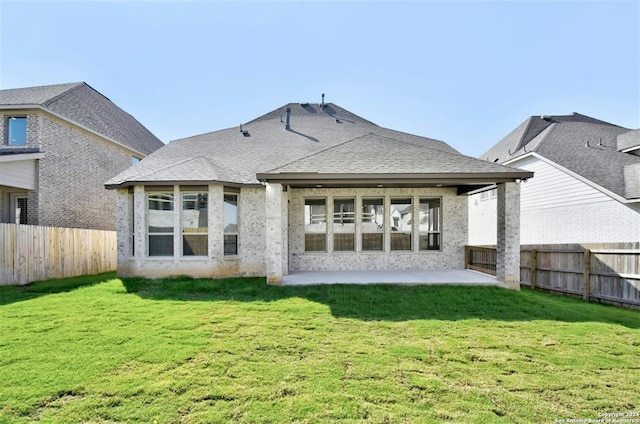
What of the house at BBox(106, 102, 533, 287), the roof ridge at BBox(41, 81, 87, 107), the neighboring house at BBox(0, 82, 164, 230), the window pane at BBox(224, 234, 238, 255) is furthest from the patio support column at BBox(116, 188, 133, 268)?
the roof ridge at BBox(41, 81, 87, 107)

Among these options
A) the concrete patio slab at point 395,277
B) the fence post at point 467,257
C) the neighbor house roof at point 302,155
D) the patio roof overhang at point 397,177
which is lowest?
the concrete patio slab at point 395,277

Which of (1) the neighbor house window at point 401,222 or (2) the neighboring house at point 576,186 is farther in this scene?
(2) the neighboring house at point 576,186

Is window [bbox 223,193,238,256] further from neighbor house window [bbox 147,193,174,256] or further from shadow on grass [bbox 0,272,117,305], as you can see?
shadow on grass [bbox 0,272,117,305]

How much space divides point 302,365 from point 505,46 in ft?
50.0

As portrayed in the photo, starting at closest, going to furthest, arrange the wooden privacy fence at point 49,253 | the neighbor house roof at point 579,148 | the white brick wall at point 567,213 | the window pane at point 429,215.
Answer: the wooden privacy fence at point 49,253 → the window pane at point 429,215 → the white brick wall at point 567,213 → the neighbor house roof at point 579,148

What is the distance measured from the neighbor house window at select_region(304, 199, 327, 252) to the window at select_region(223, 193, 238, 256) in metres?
2.45

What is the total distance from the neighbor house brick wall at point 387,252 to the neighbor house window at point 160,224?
404 cm

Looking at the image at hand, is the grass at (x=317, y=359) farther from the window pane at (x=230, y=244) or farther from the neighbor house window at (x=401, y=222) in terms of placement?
the neighbor house window at (x=401, y=222)

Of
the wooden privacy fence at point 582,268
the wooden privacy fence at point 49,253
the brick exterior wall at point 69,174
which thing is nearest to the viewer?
the wooden privacy fence at point 582,268

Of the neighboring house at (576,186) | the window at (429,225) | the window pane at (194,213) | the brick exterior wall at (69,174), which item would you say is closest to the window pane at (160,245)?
the window pane at (194,213)

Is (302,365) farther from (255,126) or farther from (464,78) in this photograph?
(464,78)

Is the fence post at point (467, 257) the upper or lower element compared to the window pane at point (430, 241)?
lower

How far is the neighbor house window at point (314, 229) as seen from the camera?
11102 millimetres

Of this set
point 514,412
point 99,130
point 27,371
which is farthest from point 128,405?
point 99,130
